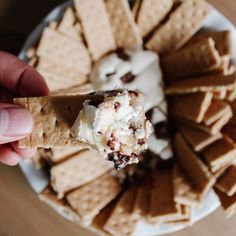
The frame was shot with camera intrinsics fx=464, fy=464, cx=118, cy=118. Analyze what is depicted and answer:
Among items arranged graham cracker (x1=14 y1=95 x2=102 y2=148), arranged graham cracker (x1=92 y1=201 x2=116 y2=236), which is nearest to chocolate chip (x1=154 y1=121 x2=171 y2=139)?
arranged graham cracker (x1=92 y1=201 x2=116 y2=236)

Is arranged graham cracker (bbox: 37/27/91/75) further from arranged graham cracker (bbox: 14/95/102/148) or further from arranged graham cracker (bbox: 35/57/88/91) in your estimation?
arranged graham cracker (bbox: 14/95/102/148)

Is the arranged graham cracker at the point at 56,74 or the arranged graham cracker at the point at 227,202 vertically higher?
the arranged graham cracker at the point at 56,74

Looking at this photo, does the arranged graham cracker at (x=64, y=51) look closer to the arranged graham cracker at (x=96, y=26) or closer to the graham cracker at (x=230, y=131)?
the arranged graham cracker at (x=96, y=26)

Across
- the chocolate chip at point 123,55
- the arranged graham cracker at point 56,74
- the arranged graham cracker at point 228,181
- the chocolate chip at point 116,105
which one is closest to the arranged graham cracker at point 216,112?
the arranged graham cracker at point 228,181

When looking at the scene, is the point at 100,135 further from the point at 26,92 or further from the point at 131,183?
the point at 131,183

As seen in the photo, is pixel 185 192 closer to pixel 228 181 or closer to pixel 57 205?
pixel 228 181
